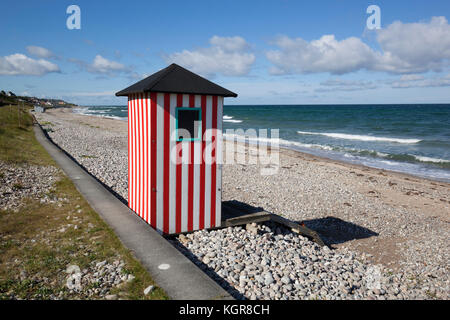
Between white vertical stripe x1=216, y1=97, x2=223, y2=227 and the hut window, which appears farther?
white vertical stripe x1=216, y1=97, x2=223, y2=227

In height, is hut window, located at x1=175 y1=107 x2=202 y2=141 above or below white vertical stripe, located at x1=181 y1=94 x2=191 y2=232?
above

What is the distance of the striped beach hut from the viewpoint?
6.23 metres

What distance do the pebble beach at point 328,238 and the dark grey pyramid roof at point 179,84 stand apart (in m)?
2.84

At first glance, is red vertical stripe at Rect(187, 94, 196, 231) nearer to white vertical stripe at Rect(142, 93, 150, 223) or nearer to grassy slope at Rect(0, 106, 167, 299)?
white vertical stripe at Rect(142, 93, 150, 223)

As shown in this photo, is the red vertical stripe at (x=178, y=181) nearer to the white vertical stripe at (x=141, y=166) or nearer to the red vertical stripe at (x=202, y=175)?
the red vertical stripe at (x=202, y=175)

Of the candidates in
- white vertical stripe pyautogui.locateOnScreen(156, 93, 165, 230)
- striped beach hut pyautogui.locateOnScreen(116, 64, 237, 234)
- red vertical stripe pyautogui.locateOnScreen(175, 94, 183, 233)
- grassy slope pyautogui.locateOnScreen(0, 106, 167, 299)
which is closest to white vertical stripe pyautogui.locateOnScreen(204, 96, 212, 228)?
striped beach hut pyautogui.locateOnScreen(116, 64, 237, 234)

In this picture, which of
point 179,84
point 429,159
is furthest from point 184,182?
point 429,159

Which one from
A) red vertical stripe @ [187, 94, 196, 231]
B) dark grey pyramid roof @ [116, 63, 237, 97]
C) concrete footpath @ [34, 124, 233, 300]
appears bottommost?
concrete footpath @ [34, 124, 233, 300]

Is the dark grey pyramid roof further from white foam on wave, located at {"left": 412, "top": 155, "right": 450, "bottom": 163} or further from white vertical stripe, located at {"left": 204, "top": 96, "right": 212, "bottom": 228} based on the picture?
white foam on wave, located at {"left": 412, "top": 155, "right": 450, "bottom": 163}

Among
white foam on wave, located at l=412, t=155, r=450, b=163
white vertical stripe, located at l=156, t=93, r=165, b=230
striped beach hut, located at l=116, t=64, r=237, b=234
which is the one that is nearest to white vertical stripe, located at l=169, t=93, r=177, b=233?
striped beach hut, located at l=116, t=64, r=237, b=234

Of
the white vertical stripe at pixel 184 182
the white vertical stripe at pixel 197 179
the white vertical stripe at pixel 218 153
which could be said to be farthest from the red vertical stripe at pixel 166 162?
the white vertical stripe at pixel 218 153

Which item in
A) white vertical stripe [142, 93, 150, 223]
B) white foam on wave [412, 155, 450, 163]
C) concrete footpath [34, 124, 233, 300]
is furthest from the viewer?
white foam on wave [412, 155, 450, 163]

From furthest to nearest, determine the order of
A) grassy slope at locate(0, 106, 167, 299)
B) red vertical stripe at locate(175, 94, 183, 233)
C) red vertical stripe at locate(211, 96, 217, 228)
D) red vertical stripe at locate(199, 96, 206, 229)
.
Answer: red vertical stripe at locate(211, 96, 217, 228) < red vertical stripe at locate(199, 96, 206, 229) < red vertical stripe at locate(175, 94, 183, 233) < grassy slope at locate(0, 106, 167, 299)
